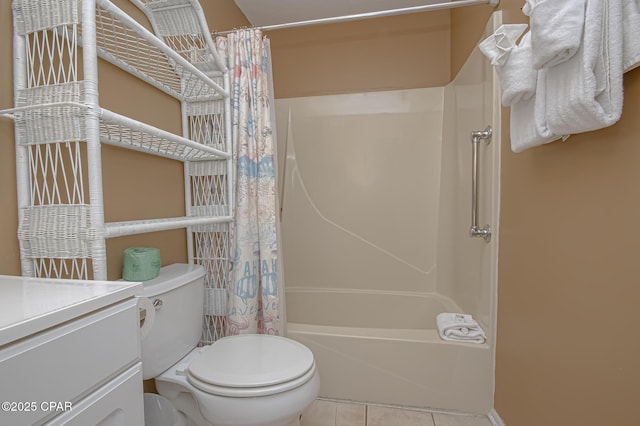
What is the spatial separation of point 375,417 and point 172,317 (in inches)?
43.0

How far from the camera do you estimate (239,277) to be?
1.58 meters

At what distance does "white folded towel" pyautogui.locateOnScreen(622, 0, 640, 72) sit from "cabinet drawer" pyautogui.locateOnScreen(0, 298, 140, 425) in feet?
3.99

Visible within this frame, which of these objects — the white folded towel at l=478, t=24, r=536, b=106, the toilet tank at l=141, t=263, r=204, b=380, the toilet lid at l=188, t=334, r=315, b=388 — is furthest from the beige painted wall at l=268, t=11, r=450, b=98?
the toilet lid at l=188, t=334, r=315, b=388

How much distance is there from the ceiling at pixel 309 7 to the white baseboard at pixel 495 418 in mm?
2547

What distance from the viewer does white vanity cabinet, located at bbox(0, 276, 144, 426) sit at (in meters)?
0.46

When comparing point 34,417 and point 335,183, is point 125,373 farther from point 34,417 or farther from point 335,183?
point 335,183

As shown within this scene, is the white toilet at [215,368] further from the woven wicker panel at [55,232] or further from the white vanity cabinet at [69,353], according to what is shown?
the white vanity cabinet at [69,353]

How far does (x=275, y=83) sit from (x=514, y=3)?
1.77 m

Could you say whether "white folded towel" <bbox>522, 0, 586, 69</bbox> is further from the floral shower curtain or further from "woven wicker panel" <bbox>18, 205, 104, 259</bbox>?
"woven wicker panel" <bbox>18, 205, 104, 259</bbox>

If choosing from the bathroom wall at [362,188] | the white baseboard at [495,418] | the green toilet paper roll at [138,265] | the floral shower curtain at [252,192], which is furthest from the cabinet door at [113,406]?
the bathroom wall at [362,188]

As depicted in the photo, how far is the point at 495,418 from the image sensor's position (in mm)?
1495

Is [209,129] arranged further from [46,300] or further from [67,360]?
[67,360]

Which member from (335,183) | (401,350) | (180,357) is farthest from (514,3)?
(180,357)

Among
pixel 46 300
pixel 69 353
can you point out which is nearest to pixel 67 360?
pixel 69 353
